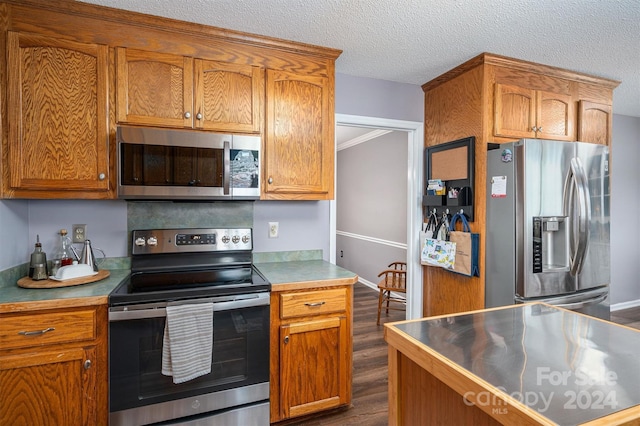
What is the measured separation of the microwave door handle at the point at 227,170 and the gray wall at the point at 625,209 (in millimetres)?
4484

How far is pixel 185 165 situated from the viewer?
200 centimetres

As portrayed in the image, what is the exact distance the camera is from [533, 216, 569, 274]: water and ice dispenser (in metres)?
2.34

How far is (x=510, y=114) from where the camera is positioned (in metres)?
2.56

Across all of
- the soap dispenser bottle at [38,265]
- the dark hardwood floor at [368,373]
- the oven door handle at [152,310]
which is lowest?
the dark hardwood floor at [368,373]

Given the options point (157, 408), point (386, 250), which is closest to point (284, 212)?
point (157, 408)

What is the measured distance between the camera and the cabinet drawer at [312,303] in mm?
1967

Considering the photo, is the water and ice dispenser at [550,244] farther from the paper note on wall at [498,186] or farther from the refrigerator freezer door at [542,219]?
the paper note on wall at [498,186]

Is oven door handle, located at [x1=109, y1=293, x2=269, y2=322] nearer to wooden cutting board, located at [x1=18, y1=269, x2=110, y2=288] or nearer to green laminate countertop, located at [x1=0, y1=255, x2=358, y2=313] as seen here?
green laminate countertop, located at [x1=0, y1=255, x2=358, y2=313]

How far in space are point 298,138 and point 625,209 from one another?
431 centimetres

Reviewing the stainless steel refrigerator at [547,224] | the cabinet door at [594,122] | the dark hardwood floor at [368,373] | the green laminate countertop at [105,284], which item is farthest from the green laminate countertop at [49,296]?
the cabinet door at [594,122]

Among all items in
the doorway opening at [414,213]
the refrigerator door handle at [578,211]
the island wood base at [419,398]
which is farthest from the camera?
the doorway opening at [414,213]

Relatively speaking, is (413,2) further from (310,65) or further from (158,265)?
(158,265)

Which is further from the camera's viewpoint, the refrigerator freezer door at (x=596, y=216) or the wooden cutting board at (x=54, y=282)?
the refrigerator freezer door at (x=596, y=216)

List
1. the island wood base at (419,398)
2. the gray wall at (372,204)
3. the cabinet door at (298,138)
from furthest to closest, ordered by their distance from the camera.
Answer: the gray wall at (372,204), the cabinet door at (298,138), the island wood base at (419,398)
